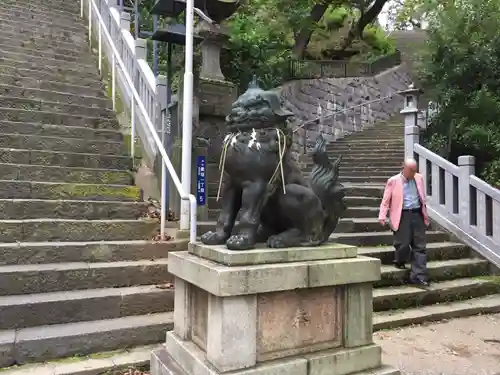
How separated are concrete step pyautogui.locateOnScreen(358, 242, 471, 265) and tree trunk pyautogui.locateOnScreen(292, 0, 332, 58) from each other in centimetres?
1052

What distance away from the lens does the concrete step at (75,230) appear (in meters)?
4.10

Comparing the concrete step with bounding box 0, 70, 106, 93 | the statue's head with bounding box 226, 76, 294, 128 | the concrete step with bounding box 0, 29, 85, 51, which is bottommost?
the statue's head with bounding box 226, 76, 294, 128

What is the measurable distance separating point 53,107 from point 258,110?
180 inches

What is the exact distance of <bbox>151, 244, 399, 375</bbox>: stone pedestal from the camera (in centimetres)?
242

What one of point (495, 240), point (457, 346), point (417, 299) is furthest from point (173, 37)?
point (495, 240)

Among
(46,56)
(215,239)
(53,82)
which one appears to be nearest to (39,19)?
(46,56)

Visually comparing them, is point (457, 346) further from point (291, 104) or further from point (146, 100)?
point (291, 104)

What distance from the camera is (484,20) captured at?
9.15m

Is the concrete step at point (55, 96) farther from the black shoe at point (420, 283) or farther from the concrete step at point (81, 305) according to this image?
the black shoe at point (420, 283)

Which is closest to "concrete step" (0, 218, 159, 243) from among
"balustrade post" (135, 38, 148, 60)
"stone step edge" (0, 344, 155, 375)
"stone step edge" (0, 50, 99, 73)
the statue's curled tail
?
"stone step edge" (0, 344, 155, 375)

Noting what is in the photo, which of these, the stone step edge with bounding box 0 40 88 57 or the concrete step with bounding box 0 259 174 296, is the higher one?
the stone step edge with bounding box 0 40 88 57

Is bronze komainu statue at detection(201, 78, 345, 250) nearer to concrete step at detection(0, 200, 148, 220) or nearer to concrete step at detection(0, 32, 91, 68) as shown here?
concrete step at detection(0, 200, 148, 220)

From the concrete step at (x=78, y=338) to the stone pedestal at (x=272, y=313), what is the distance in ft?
1.47

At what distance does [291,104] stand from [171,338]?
32.0 feet
